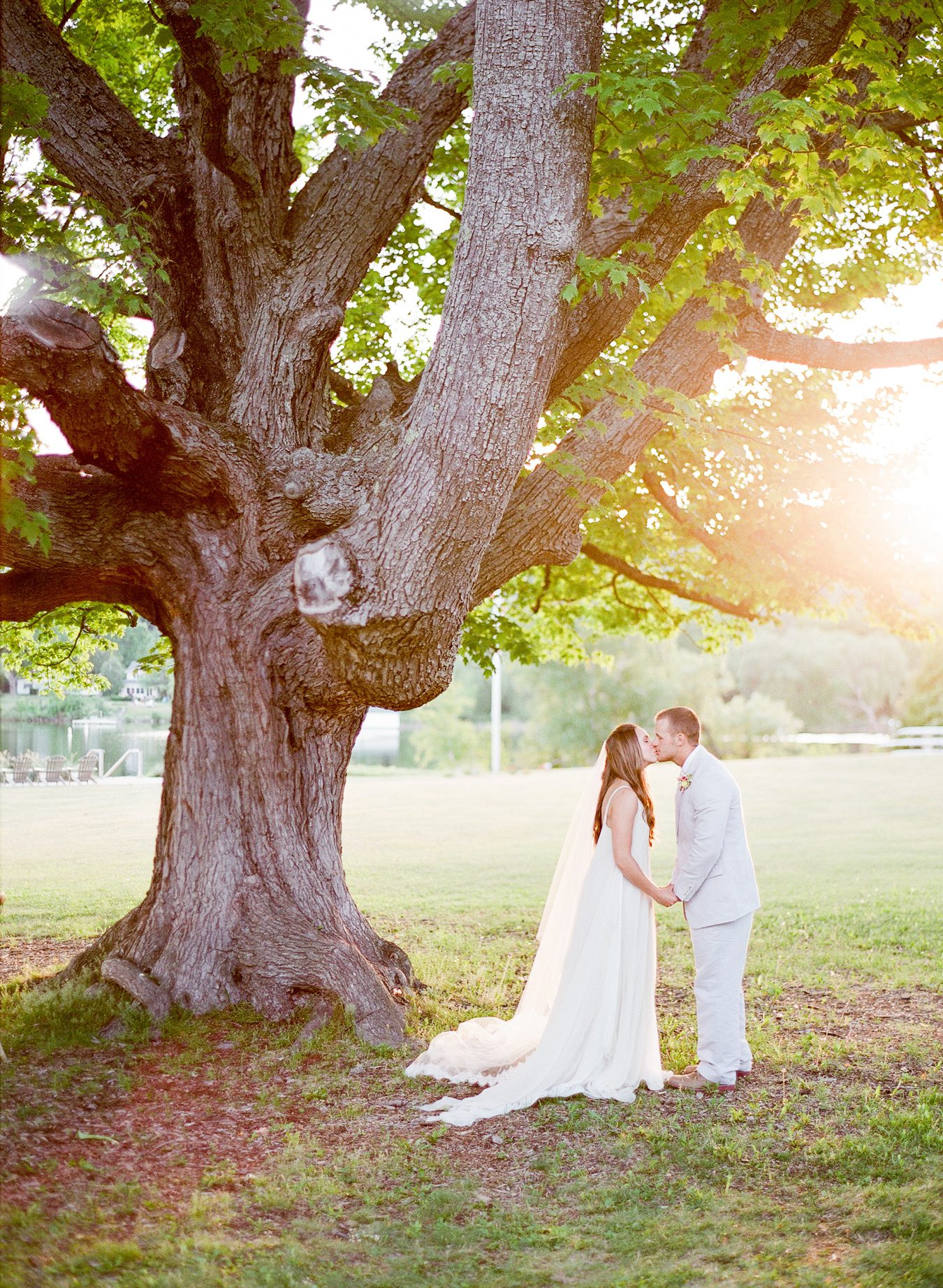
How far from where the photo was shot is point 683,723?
23.6 feet

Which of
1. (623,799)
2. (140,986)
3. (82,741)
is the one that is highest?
(82,741)

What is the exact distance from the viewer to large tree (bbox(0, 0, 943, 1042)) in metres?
6.57

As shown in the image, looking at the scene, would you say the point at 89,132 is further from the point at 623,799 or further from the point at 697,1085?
the point at 697,1085

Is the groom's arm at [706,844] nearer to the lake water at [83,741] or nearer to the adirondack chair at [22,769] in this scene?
the lake water at [83,741]

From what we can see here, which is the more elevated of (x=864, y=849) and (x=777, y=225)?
(x=777, y=225)

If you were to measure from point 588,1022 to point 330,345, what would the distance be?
534 centimetres

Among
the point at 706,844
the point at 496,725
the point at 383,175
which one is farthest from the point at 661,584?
the point at 496,725

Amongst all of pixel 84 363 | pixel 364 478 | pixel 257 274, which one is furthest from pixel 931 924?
pixel 84 363

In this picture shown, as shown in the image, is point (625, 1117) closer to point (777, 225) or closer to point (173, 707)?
point (173, 707)

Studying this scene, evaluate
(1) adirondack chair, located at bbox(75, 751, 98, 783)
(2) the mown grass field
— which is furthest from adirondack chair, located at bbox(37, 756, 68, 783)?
(2) the mown grass field

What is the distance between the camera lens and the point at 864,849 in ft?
72.0

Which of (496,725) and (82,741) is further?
(496,725)


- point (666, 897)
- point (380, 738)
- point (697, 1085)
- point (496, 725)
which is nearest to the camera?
point (697, 1085)

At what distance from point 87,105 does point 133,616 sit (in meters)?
5.33
